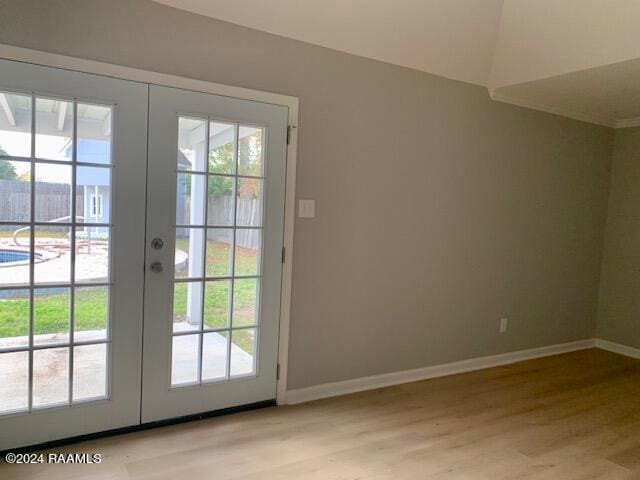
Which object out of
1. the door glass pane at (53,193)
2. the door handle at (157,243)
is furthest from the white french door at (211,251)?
the door glass pane at (53,193)

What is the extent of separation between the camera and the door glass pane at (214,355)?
2.67 meters

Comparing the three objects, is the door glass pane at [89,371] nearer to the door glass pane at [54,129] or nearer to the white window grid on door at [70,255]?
the white window grid on door at [70,255]

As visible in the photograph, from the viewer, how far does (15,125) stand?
209 centimetres

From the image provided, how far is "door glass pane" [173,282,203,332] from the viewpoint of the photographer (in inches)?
101

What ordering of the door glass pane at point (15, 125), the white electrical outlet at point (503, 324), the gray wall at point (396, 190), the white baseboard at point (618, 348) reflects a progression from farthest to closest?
1. the white baseboard at point (618, 348)
2. the white electrical outlet at point (503, 324)
3. the gray wall at point (396, 190)
4. the door glass pane at point (15, 125)

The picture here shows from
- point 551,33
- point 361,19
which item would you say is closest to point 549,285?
point 551,33

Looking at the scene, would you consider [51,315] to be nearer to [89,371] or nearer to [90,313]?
[90,313]

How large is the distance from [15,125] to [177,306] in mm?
1198

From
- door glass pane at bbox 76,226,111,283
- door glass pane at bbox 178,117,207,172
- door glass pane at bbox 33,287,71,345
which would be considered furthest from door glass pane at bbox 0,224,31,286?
door glass pane at bbox 178,117,207,172

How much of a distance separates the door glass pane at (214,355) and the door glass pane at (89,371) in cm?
54

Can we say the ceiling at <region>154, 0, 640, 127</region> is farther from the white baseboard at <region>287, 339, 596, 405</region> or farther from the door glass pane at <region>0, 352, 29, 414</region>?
the white baseboard at <region>287, 339, 596, 405</region>

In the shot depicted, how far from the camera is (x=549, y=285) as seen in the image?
13.9 feet

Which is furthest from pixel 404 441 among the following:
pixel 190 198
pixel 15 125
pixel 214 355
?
pixel 15 125

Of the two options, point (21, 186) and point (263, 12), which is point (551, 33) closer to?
point (263, 12)
